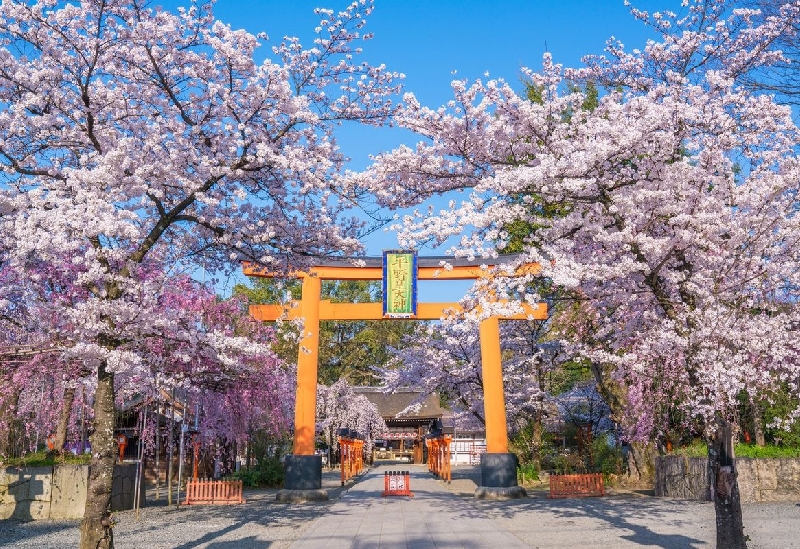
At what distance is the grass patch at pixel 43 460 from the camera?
1304 cm

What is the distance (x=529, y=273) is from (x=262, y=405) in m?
11.5

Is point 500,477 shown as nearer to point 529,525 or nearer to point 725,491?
point 529,525

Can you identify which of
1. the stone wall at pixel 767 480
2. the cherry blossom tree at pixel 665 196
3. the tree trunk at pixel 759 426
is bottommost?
the stone wall at pixel 767 480

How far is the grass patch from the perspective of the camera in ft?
42.8

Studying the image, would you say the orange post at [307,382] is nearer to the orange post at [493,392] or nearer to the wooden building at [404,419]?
the orange post at [493,392]

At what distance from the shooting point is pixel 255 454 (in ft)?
83.3

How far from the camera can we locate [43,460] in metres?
13.3

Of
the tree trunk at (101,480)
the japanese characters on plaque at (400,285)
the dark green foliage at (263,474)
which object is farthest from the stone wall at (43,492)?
the dark green foliage at (263,474)

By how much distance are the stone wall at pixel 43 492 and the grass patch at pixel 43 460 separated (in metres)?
0.10

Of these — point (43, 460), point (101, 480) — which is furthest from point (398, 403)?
point (101, 480)

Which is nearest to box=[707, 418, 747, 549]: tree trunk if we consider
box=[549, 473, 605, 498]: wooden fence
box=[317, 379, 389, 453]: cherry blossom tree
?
box=[549, 473, 605, 498]: wooden fence

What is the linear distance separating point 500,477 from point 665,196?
11.2m

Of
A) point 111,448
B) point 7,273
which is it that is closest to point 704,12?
point 111,448

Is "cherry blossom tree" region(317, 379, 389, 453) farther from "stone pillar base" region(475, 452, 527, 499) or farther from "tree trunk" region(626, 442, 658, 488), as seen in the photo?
"tree trunk" region(626, 442, 658, 488)
